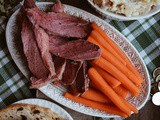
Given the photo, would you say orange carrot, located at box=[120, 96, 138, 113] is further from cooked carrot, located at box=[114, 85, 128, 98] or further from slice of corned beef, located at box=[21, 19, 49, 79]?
slice of corned beef, located at box=[21, 19, 49, 79]

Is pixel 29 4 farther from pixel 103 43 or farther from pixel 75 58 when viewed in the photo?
pixel 103 43

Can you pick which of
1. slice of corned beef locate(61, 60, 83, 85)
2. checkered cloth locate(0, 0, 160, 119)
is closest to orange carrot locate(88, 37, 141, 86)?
slice of corned beef locate(61, 60, 83, 85)

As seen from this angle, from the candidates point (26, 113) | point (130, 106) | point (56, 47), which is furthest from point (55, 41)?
point (130, 106)

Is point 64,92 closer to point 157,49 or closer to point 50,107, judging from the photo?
point 50,107

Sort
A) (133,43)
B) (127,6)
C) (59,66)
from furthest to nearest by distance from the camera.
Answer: (133,43)
(59,66)
(127,6)

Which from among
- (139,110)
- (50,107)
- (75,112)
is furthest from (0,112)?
(139,110)

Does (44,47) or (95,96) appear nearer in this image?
(44,47)
